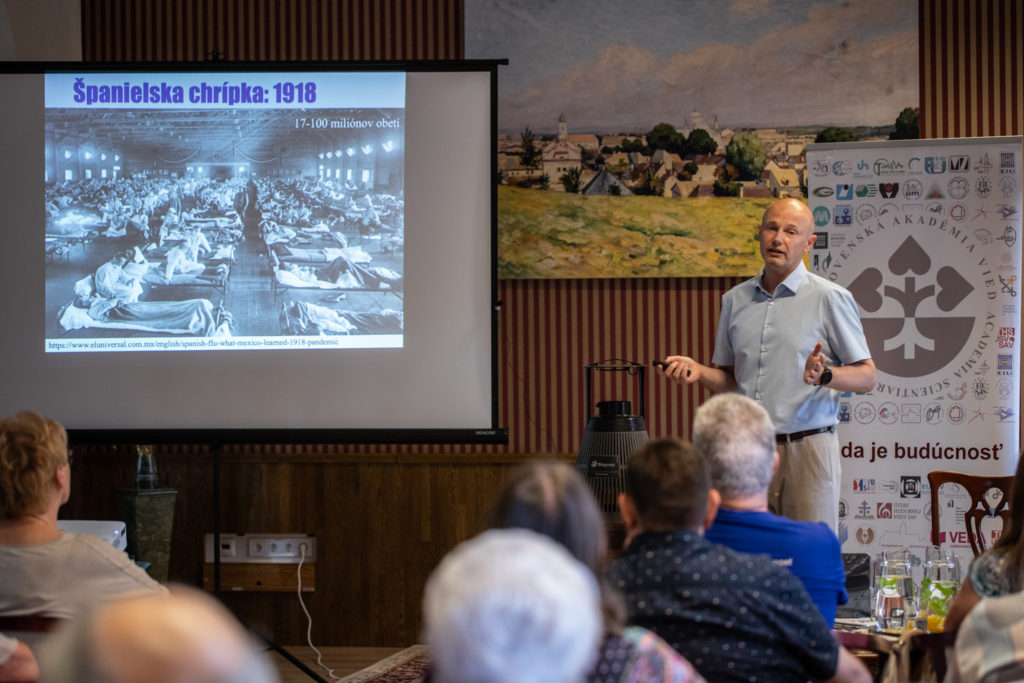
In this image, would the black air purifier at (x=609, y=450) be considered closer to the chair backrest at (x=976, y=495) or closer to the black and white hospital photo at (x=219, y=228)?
the black and white hospital photo at (x=219, y=228)

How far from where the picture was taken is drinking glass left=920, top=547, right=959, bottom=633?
2.54 meters

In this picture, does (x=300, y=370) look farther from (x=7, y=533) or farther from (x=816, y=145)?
(x=816, y=145)

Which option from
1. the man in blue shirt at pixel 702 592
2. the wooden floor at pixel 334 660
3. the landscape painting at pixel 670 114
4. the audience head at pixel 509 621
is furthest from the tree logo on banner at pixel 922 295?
the audience head at pixel 509 621

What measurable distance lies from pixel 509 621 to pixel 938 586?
1.98 m

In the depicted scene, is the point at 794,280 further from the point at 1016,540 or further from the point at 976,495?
the point at 1016,540

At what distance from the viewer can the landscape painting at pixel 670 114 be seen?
5.12m

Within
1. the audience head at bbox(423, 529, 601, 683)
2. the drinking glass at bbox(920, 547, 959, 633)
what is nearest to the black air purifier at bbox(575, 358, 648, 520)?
the drinking glass at bbox(920, 547, 959, 633)

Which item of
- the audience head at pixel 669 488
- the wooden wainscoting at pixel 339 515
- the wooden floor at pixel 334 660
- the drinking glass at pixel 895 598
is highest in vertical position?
the audience head at pixel 669 488

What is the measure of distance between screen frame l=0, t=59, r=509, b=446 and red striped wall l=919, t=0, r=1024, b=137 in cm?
227

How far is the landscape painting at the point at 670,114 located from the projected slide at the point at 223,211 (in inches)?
38.3

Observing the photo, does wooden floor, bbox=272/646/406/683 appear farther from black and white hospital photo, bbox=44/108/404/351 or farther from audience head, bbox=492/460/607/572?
audience head, bbox=492/460/607/572

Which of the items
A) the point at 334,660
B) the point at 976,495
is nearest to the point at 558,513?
the point at 976,495

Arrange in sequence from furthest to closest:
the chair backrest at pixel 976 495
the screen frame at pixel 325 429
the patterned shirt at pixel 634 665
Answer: the screen frame at pixel 325 429 < the chair backrest at pixel 976 495 < the patterned shirt at pixel 634 665

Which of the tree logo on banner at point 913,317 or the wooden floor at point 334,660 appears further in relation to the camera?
the tree logo on banner at point 913,317
